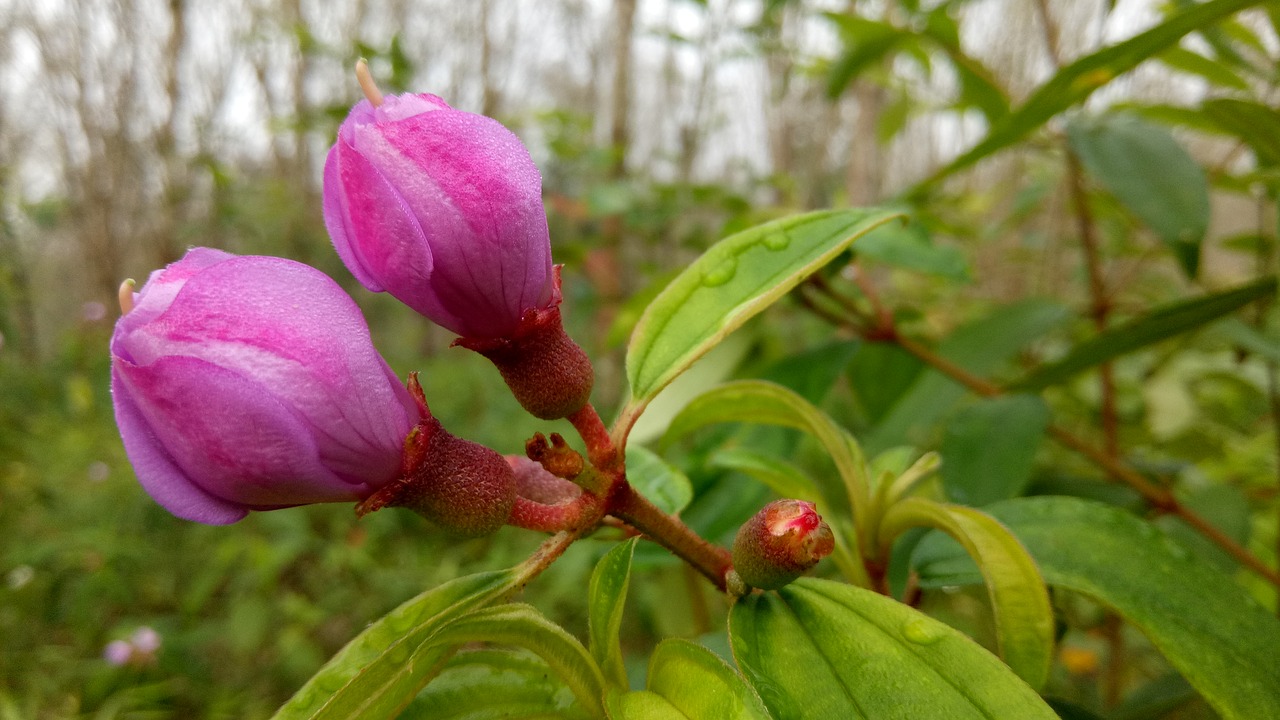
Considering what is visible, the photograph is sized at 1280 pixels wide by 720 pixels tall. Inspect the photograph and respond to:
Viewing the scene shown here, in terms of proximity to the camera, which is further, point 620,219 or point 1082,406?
point 620,219

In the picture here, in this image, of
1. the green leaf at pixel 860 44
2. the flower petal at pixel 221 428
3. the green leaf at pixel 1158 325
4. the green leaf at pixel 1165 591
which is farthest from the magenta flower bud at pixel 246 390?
the green leaf at pixel 860 44

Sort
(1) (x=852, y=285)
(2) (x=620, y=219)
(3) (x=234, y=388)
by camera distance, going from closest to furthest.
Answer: (3) (x=234, y=388)
(1) (x=852, y=285)
(2) (x=620, y=219)

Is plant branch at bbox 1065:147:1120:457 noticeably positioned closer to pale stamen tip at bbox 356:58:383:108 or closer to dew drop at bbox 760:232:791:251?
dew drop at bbox 760:232:791:251

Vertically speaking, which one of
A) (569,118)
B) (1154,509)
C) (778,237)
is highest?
(778,237)

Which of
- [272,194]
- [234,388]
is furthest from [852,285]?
[272,194]

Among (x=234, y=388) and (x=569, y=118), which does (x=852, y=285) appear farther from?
(x=569, y=118)

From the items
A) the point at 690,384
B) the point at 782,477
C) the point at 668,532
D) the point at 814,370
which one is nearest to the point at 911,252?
the point at 814,370

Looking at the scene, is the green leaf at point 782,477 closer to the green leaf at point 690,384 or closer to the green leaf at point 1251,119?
the green leaf at point 690,384

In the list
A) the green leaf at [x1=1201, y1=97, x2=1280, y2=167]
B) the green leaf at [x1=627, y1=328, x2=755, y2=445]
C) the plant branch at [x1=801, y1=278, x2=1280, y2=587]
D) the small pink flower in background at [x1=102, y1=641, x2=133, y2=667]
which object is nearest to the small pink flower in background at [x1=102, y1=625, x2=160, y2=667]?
the small pink flower in background at [x1=102, y1=641, x2=133, y2=667]

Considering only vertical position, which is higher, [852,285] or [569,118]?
[852,285]
